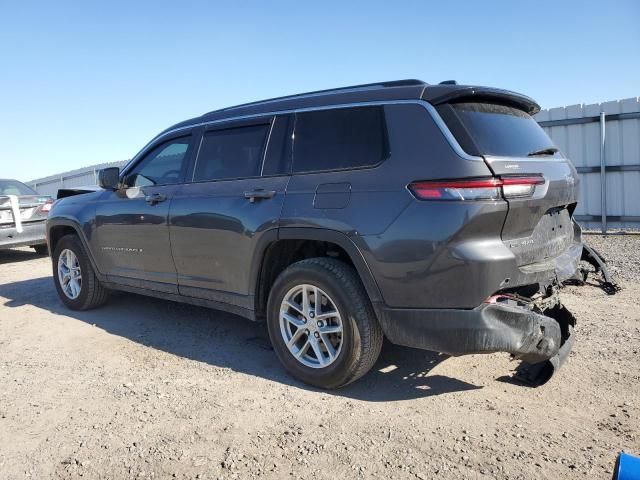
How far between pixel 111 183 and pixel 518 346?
3962 mm

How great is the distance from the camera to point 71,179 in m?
20.6

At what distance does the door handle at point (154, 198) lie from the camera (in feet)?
14.9

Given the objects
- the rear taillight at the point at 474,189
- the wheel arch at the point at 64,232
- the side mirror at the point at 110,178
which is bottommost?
the wheel arch at the point at 64,232

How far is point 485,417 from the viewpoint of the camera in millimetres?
3018

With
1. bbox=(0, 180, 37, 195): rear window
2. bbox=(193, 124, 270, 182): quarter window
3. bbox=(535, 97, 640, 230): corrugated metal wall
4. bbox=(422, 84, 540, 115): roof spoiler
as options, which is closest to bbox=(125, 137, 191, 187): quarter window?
bbox=(193, 124, 270, 182): quarter window

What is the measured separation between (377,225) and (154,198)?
7.82ft

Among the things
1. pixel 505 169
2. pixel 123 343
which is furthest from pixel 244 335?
pixel 505 169

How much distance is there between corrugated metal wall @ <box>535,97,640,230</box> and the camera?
9.23m

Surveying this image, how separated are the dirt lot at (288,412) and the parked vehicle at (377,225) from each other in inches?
12.5

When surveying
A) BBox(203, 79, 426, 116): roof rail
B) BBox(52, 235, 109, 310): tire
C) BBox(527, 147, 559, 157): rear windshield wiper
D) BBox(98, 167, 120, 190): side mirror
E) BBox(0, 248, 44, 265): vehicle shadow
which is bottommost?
BBox(0, 248, 44, 265): vehicle shadow

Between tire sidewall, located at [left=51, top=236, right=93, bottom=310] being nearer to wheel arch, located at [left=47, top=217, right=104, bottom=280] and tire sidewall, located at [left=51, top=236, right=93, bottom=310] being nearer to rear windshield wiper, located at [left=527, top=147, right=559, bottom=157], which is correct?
wheel arch, located at [left=47, top=217, right=104, bottom=280]

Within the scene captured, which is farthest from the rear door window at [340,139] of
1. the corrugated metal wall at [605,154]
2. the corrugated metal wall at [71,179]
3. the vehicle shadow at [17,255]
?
the corrugated metal wall at [71,179]

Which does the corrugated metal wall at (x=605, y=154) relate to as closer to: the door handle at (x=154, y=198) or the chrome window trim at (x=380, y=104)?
the chrome window trim at (x=380, y=104)

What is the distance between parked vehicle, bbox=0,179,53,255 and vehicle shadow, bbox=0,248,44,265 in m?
0.45
